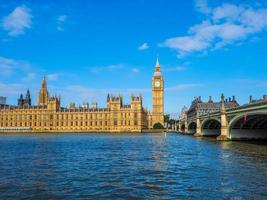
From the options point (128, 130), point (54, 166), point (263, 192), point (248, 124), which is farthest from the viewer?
point (128, 130)

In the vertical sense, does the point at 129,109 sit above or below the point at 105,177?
above

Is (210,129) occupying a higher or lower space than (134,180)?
higher

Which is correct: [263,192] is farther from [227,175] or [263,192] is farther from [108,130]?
[108,130]

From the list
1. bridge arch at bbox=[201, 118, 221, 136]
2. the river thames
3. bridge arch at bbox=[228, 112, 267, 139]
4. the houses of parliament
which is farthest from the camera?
the houses of parliament

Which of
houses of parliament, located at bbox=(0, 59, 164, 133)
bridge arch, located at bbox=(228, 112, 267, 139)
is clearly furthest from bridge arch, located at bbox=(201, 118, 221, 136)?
houses of parliament, located at bbox=(0, 59, 164, 133)

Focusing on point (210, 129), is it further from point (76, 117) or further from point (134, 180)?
point (76, 117)

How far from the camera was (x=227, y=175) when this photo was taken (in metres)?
26.0

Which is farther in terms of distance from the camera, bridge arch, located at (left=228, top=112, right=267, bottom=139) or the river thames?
bridge arch, located at (left=228, top=112, right=267, bottom=139)

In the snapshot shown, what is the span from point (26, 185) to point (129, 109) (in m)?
163

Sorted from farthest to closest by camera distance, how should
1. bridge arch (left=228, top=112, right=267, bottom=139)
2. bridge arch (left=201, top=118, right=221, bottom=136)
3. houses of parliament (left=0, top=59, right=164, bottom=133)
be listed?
houses of parliament (left=0, top=59, right=164, bottom=133) < bridge arch (left=201, top=118, right=221, bottom=136) < bridge arch (left=228, top=112, right=267, bottom=139)

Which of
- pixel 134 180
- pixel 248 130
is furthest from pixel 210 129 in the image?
pixel 134 180

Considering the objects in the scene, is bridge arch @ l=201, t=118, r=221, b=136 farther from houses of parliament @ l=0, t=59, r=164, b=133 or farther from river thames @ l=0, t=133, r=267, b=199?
houses of parliament @ l=0, t=59, r=164, b=133

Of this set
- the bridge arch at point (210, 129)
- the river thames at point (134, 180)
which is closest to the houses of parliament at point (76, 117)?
the bridge arch at point (210, 129)

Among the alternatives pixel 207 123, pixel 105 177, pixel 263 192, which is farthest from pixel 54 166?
pixel 207 123
